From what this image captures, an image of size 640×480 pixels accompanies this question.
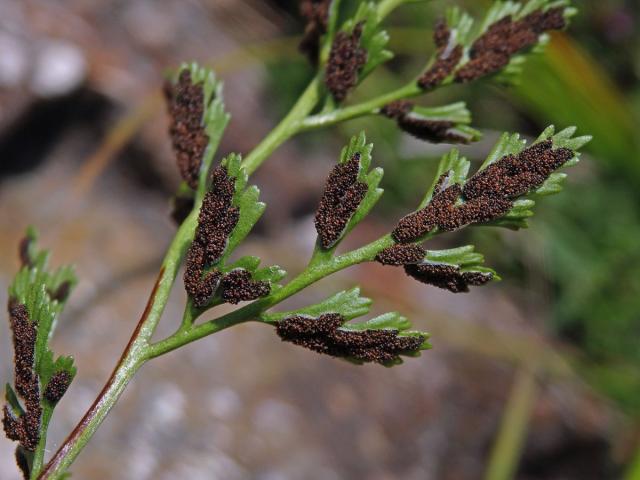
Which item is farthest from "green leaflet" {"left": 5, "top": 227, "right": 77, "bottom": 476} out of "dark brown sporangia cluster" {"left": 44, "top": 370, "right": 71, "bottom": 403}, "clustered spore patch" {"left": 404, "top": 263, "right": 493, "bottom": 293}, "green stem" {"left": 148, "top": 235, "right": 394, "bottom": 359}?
"clustered spore patch" {"left": 404, "top": 263, "right": 493, "bottom": 293}

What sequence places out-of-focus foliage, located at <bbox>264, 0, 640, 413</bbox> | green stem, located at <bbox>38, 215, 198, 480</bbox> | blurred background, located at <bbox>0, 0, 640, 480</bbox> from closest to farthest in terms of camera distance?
green stem, located at <bbox>38, 215, 198, 480</bbox> < blurred background, located at <bbox>0, 0, 640, 480</bbox> < out-of-focus foliage, located at <bbox>264, 0, 640, 413</bbox>

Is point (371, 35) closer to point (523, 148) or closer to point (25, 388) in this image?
point (523, 148)

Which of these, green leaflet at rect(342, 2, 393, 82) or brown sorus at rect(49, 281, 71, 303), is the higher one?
green leaflet at rect(342, 2, 393, 82)

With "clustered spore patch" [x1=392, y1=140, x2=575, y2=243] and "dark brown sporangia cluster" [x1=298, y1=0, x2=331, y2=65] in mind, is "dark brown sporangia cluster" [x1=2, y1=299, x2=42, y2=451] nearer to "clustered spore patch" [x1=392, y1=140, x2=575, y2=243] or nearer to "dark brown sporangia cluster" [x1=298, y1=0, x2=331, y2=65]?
"clustered spore patch" [x1=392, y1=140, x2=575, y2=243]

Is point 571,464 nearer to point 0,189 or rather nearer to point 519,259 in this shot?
point 519,259

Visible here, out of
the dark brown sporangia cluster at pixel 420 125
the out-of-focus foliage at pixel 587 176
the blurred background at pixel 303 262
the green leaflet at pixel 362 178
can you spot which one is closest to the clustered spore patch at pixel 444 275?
the green leaflet at pixel 362 178

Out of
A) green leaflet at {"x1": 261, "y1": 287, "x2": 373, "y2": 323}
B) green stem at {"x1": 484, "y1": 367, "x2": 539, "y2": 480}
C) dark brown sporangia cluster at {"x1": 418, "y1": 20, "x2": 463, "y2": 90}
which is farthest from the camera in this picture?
green stem at {"x1": 484, "y1": 367, "x2": 539, "y2": 480}

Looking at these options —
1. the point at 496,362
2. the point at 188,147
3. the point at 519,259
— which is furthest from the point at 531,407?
the point at 188,147
